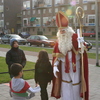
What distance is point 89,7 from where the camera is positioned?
52125mm

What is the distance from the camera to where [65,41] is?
15.3ft

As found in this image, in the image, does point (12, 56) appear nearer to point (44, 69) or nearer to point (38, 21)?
point (44, 69)

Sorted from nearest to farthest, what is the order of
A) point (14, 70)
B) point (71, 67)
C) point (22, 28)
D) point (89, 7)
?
point (14, 70) → point (71, 67) → point (89, 7) → point (22, 28)

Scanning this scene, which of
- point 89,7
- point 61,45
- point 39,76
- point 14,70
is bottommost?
point 39,76

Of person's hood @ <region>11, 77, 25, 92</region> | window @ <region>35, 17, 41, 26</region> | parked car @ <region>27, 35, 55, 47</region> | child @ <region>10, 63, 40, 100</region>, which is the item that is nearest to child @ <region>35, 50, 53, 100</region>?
child @ <region>10, 63, 40, 100</region>

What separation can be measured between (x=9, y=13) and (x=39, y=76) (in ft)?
226

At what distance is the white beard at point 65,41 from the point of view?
4.59 meters

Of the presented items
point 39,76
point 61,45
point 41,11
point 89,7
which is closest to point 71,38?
point 61,45

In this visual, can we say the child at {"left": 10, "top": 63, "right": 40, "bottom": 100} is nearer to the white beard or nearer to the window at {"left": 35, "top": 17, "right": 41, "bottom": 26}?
the white beard

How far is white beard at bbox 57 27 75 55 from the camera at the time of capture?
4.59 meters

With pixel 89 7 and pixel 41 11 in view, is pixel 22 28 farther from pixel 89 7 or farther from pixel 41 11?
pixel 89 7

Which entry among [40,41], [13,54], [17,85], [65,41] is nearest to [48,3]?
[40,41]

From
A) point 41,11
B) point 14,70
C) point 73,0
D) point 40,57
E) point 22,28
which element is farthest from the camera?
point 22,28

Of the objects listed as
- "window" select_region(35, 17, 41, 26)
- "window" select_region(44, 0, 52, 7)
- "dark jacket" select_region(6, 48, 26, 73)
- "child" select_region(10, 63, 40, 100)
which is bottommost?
"child" select_region(10, 63, 40, 100)
